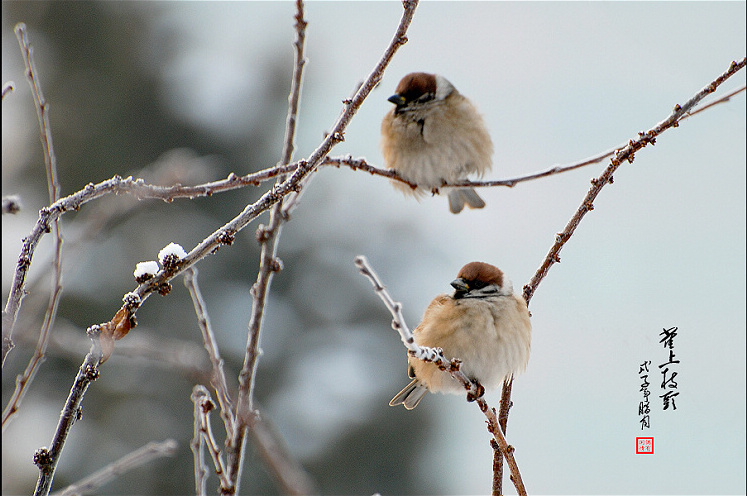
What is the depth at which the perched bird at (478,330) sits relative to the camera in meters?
2.59

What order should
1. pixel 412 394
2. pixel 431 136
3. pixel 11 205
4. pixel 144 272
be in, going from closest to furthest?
pixel 11 205 < pixel 144 272 < pixel 412 394 < pixel 431 136

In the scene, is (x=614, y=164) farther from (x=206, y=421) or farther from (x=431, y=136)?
(x=431, y=136)

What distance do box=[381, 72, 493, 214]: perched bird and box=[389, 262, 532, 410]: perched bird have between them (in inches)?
26.2

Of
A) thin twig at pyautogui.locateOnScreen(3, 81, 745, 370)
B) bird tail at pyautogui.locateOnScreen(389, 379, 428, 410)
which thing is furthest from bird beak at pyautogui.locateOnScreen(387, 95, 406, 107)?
thin twig at pyautogui.locateOnScreen(3, 81, 745, 370)

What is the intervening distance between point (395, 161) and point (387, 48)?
6.48 ft

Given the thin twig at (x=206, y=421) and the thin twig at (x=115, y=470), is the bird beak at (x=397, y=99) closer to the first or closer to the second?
the thin twig at (x=206, y=421)

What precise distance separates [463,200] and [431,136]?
0.54 m

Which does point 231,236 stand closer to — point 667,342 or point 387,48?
point 387,48

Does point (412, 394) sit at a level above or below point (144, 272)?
above


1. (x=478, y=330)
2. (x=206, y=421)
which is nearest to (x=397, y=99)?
(x=478, y=330)

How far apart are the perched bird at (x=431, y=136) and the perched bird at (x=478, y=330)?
666mm

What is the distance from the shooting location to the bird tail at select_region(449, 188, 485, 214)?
146 inches

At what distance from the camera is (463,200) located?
3.75 m

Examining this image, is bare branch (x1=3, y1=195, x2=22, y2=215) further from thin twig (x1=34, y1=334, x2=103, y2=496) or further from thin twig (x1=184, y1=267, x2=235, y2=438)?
thin twig (x1=184, y1=267, x2=235, y2=438)
